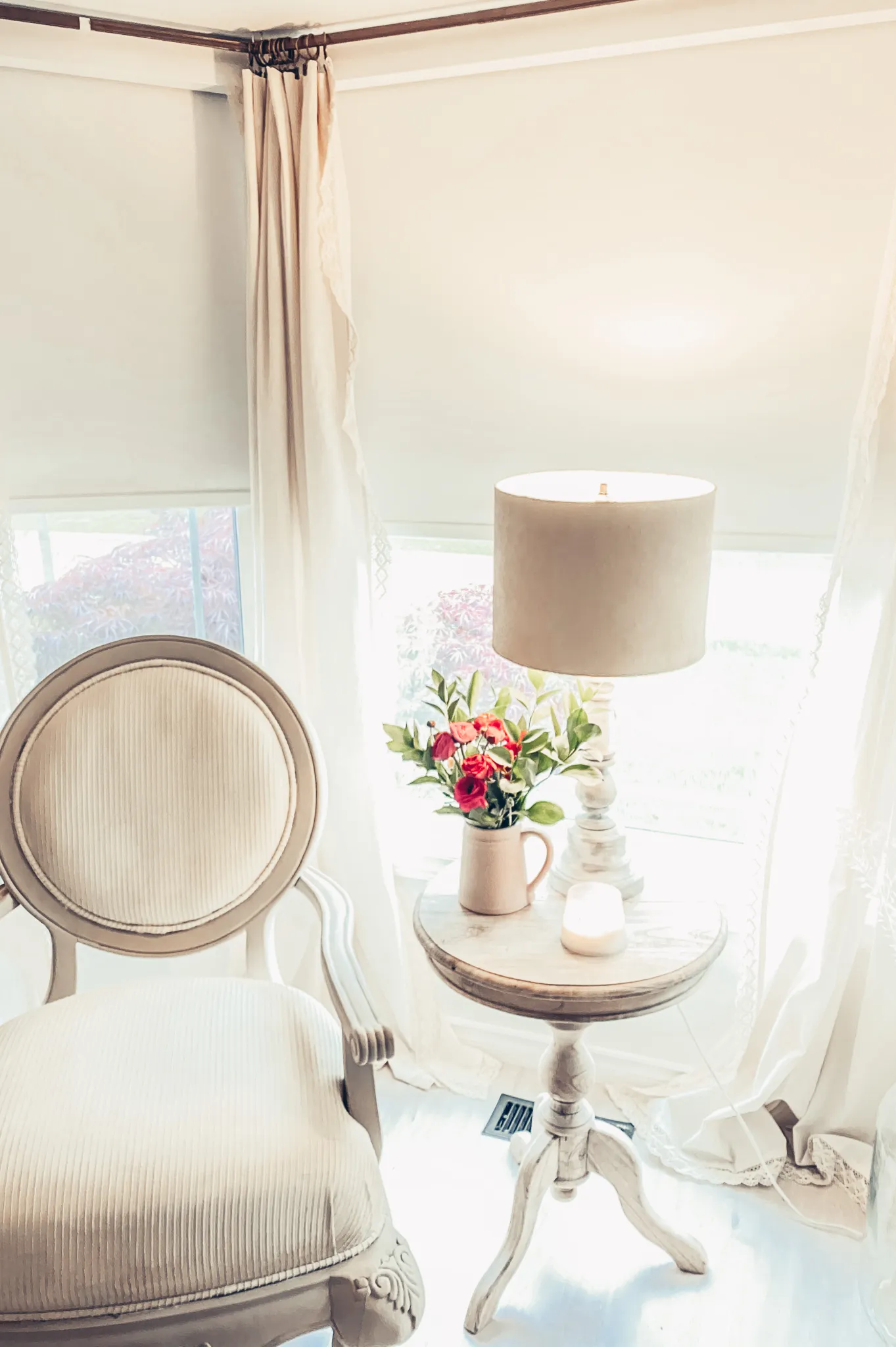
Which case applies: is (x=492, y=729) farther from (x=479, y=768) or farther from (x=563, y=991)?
(x=563, y=991)

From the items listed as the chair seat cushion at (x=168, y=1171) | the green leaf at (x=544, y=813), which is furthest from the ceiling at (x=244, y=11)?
the chair seat cushion at (x=168, y=1171)

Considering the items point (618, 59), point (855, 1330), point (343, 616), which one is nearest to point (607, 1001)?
point (855, 1330)

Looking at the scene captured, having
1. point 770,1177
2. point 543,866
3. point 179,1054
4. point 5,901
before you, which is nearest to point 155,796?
point 5,901

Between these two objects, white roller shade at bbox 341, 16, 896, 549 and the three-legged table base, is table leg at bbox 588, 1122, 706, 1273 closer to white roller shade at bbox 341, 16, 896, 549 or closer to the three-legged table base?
the three-legged table base

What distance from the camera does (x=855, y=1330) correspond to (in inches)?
61.2

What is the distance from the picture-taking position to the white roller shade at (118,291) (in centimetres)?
186

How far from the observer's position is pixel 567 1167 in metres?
1.64

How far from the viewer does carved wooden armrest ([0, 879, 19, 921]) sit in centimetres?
158

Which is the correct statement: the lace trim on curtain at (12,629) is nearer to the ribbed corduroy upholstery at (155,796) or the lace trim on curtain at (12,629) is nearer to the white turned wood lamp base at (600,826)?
the ribbed corduroy upholstery at (155,796)

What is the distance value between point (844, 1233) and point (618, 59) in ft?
6.67

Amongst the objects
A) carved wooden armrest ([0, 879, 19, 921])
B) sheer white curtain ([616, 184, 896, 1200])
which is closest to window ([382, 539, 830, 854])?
sheer white curtain ([616, 184, 896, 1200])

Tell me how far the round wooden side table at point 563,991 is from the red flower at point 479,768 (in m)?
0.25

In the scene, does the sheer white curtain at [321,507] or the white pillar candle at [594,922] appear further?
the sheer white curtain at [321,507]

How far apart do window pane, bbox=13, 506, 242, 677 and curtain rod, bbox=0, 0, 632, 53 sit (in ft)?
2.90
